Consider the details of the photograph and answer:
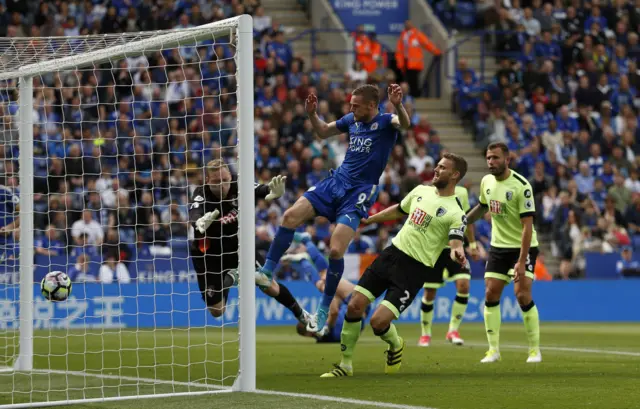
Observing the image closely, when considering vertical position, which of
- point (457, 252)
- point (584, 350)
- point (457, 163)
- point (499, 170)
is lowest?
point (584, 350)

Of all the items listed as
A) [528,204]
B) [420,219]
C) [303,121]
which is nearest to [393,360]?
[420,219]

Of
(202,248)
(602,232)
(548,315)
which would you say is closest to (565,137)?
(602,232)

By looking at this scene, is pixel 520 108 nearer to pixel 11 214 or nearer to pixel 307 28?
pixel 307 28

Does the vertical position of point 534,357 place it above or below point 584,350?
above

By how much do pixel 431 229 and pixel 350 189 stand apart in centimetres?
103

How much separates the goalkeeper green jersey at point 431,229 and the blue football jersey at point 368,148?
0.78 meters

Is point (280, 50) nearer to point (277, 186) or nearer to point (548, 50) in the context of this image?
point (548, 50)

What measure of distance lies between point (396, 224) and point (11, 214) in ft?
34.0

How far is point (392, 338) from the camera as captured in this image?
10.2 meters

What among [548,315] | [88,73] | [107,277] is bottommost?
[548,315]

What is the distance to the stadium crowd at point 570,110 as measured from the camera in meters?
23.6

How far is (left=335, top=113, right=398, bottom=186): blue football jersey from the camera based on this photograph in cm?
1102

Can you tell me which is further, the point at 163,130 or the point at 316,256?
the point at 163,130

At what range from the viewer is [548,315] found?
71.5ft
